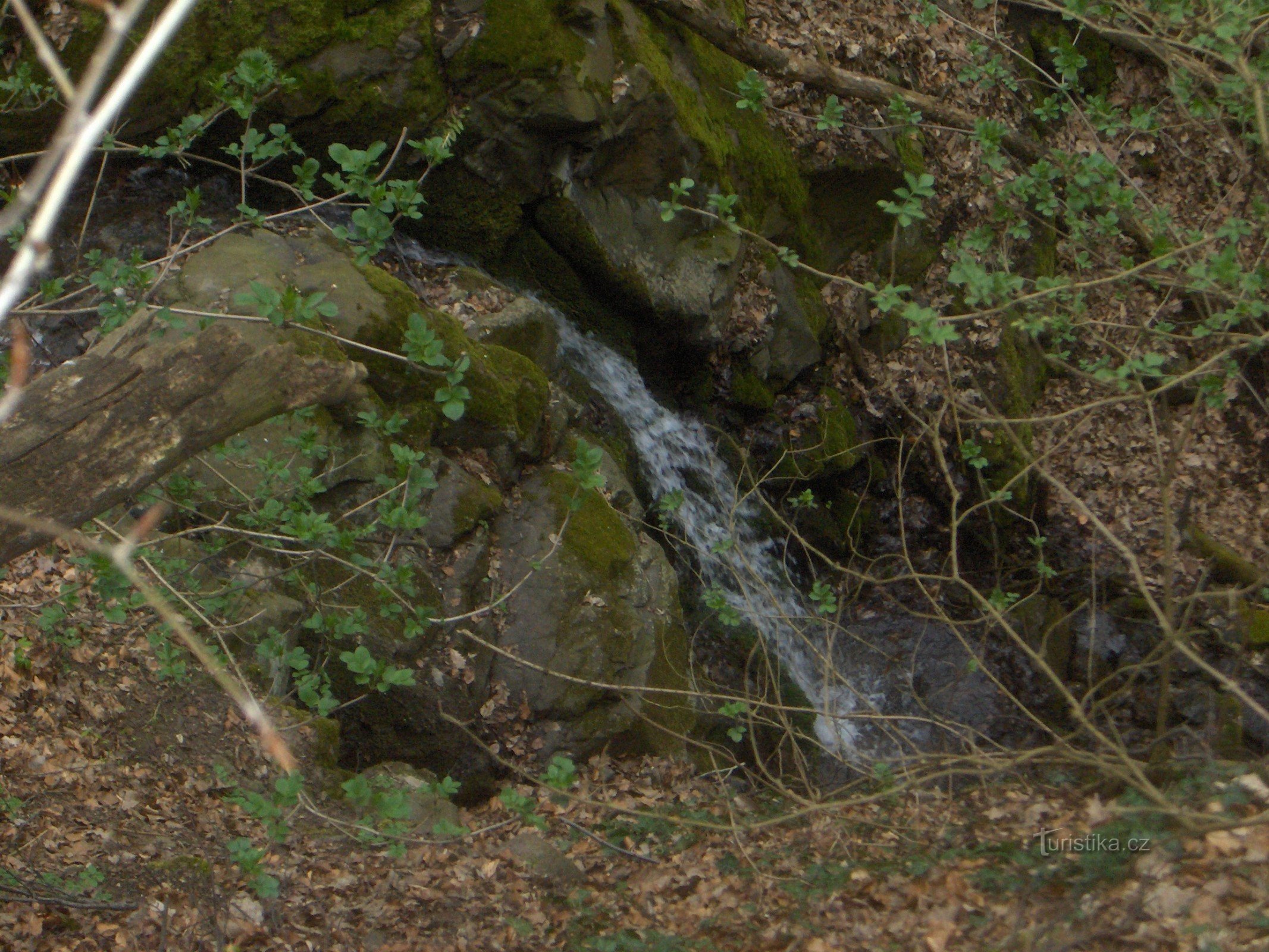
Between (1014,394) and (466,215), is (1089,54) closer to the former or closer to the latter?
(1014,394)

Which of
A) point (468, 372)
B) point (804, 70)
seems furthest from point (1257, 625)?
point (468, 372)

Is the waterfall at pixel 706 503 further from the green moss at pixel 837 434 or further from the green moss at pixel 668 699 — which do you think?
the green moss at pixel 668 699

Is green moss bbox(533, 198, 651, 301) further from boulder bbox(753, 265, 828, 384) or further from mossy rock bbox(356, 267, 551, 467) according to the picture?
boulder bbox(753, 265, 828, 384)

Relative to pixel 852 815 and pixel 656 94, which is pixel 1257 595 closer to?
pixel 852 815

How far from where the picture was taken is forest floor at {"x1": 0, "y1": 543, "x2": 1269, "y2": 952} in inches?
124

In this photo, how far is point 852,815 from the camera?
16.5 feet

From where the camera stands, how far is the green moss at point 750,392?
26.8ft

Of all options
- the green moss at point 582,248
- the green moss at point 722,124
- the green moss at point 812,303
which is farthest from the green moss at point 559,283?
the green moss at point 812,303

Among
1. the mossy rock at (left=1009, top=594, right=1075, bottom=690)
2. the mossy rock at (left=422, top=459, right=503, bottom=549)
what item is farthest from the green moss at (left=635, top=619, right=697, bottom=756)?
the mossy rock at (left=1009, top=594, right=1075, bottom=690)

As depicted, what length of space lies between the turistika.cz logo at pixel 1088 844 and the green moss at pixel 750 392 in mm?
4956

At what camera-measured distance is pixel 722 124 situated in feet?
25.3

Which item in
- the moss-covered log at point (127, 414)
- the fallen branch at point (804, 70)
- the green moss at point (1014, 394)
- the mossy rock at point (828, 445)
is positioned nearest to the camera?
the moss-covered log at point (127, 414)

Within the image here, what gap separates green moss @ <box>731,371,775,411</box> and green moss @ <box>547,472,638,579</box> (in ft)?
7.25

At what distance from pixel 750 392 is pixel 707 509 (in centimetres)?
114
